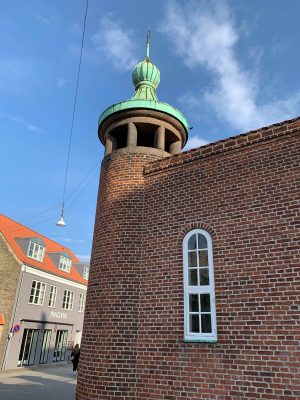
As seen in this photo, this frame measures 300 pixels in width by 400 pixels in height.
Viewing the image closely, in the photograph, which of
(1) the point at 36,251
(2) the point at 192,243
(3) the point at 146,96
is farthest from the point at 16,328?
(2) the point at 192,243

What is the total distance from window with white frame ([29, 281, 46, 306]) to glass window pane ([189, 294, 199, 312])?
19103mm

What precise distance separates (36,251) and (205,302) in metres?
21.2

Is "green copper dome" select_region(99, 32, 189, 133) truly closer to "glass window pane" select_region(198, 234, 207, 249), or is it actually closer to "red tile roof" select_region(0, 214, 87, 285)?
"glass window pane" select_region(198, 234, 207, 249)

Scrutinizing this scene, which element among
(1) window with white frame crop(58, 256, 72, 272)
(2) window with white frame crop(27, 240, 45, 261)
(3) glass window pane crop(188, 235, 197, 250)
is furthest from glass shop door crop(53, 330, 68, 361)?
(3) glass window pane crop(188, 235, 197, 250)

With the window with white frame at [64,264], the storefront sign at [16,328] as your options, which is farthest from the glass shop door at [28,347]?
the window with white frame at [64,264]

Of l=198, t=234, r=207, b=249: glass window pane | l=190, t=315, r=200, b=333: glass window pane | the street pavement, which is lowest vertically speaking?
the street pavement

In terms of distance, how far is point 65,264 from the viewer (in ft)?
95.9

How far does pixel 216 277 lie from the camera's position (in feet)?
22.3

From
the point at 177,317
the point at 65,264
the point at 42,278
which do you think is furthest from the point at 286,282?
the point at 65,264

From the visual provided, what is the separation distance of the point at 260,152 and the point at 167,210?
8.32 feet

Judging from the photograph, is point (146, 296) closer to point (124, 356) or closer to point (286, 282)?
point (124, 356)

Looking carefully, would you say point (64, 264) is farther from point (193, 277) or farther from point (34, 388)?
point (193, 277)

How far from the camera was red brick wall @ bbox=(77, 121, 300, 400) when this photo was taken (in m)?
5.95

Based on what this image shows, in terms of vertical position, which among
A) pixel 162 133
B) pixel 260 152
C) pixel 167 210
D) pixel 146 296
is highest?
pixel 162 133
